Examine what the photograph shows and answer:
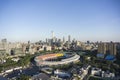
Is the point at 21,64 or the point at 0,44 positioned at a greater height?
the point at 0,44

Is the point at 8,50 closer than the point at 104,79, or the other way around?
the point at 104,79

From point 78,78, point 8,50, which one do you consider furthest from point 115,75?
point 8,50

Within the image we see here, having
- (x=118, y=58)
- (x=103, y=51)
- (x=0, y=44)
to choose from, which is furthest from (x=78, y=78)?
(x=0, y=44)

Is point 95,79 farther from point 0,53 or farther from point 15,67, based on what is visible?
point 0,53

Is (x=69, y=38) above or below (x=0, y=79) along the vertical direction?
above

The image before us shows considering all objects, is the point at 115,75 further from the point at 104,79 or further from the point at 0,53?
the point at 0,53

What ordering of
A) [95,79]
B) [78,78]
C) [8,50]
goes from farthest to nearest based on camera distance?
[8,50]
[95,79]
[78,78]

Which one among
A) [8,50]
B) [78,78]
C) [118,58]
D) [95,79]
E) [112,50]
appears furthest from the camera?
[8,50]

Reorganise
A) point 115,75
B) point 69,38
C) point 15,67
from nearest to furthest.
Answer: point 115,75 < point 15,67 < point 69,38

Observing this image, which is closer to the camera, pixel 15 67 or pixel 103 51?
pixel 15 67
